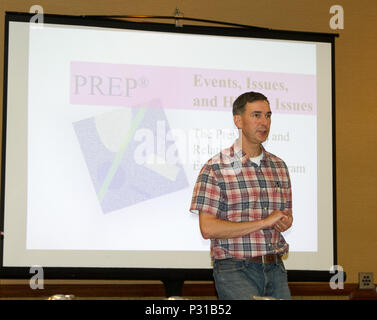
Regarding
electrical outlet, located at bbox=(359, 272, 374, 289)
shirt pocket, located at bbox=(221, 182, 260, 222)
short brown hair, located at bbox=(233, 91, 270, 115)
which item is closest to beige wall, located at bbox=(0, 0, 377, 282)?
electrical outlet, located at bbox=(359, 272, 374, 289)

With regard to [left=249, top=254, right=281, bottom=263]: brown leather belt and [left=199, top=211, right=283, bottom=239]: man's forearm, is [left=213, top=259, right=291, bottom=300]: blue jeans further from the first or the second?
[left=199, top=211, right=283, bottom=239]: man's forearm

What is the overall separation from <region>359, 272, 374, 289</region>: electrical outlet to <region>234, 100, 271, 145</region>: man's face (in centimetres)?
117

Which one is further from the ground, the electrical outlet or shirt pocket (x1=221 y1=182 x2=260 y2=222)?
shirt pocket (x1=221 y1=182 x2=260 y2=222)

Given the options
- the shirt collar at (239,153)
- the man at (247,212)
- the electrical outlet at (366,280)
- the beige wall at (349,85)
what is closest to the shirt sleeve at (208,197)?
the man at (247,212)

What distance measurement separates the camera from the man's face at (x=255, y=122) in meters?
3.17

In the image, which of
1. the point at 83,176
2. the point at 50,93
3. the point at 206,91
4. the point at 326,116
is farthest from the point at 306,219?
the point at 50,93

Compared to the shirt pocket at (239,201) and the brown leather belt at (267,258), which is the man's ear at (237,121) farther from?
the brown leather belt at (267,258)

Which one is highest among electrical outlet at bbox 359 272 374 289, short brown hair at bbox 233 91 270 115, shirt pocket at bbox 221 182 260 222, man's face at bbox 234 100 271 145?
short brown hair at bbox 233 91 270 115

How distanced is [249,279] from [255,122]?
2.97 ft

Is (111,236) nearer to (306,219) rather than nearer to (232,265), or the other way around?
(232,265)

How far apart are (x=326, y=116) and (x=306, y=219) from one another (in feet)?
2.04

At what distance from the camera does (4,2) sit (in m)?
3.48

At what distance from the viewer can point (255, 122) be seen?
318 cm

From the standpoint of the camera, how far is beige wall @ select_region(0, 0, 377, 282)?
3.72 metres
